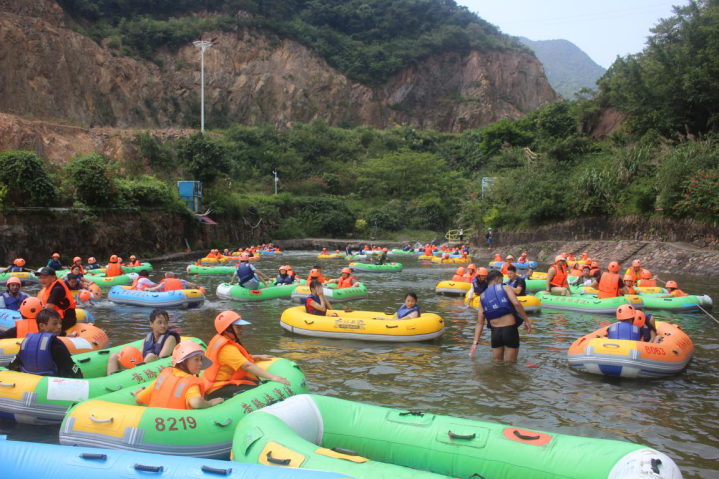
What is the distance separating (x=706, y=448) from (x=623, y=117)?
102ft

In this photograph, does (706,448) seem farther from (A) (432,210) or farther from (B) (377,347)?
(A) (432,210)

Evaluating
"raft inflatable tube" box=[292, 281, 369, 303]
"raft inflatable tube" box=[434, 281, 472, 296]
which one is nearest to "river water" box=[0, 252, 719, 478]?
"raft inflatable tube" box=[292, 281, 369, 303]

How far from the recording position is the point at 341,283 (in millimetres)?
14992

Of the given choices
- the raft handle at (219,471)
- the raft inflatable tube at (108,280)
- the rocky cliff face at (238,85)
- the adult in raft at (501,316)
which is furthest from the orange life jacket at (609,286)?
the rocky cliff face at (238,85)

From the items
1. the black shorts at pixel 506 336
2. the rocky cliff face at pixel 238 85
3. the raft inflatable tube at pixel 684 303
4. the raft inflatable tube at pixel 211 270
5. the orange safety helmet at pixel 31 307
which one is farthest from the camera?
the rocky cliff face at pixel 238 85

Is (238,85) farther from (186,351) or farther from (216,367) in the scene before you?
(186,351)

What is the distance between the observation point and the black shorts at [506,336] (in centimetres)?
796

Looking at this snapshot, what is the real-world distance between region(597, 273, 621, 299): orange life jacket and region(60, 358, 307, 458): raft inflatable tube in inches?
371

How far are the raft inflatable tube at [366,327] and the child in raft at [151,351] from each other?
3701mm

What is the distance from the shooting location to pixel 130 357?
687cm

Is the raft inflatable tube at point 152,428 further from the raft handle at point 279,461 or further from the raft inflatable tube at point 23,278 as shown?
the raft inflatable tube at point 23,278

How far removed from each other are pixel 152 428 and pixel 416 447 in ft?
7.09

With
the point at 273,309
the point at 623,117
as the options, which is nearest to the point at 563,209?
the point at 623,117

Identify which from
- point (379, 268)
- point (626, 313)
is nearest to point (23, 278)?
point (379, 268)
